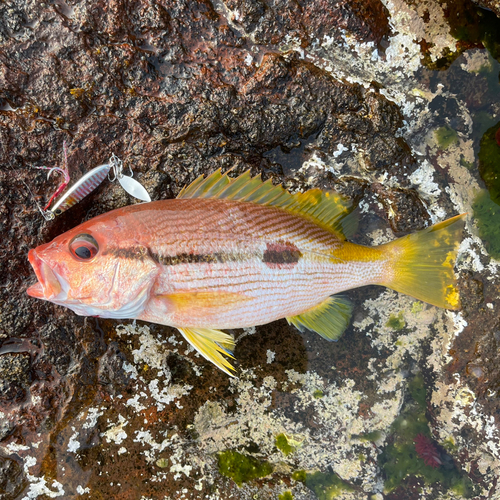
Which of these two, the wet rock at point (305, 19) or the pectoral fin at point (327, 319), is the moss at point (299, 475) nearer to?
the pectoral fin at point (327, 319)

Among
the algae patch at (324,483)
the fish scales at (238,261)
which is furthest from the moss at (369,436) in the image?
the fish scales at (238,261)

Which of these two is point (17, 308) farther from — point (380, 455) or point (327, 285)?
point (380, 455)

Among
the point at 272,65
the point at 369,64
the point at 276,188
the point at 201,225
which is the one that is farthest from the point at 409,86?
the point at 201,225

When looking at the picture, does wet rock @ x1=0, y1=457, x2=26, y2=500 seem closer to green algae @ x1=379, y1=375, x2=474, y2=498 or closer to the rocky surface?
the rocky surface

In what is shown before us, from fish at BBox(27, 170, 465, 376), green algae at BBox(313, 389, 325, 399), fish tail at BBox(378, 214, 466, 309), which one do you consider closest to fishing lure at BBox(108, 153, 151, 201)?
fish at BBox(27, 170, 465, 376)

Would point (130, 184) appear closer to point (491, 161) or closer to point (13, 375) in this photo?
point (13, 375)
